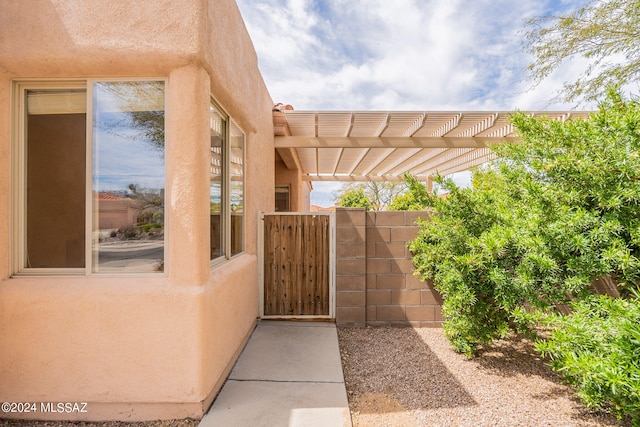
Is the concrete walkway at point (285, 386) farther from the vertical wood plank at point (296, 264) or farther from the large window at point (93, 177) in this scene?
the large window at point (93, 177)

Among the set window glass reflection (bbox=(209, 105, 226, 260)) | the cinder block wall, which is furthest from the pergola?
window glass reflection (bbox=(209, 105, 226, 260))

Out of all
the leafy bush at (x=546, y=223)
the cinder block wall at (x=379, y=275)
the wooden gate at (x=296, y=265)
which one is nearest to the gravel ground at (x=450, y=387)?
the leafy bush at (x=546, y=223)

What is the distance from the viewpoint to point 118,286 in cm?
342

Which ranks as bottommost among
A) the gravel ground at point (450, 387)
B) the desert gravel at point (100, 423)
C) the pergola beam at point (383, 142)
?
the gravel ground at point (450, 387)

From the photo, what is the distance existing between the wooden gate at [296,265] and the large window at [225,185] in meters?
1.05

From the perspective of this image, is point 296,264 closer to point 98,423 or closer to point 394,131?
point 98,423

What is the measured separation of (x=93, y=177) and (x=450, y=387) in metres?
5.14

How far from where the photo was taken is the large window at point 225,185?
4.37 metres

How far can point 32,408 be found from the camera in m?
3.37

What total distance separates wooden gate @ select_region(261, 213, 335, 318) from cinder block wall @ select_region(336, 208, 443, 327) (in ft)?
1.24

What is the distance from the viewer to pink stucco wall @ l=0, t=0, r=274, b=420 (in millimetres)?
3320

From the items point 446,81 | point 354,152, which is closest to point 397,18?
point 354,152

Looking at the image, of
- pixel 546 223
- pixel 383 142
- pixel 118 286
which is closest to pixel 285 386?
pixel 118 286

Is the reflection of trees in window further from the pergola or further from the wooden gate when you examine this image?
the pergola
